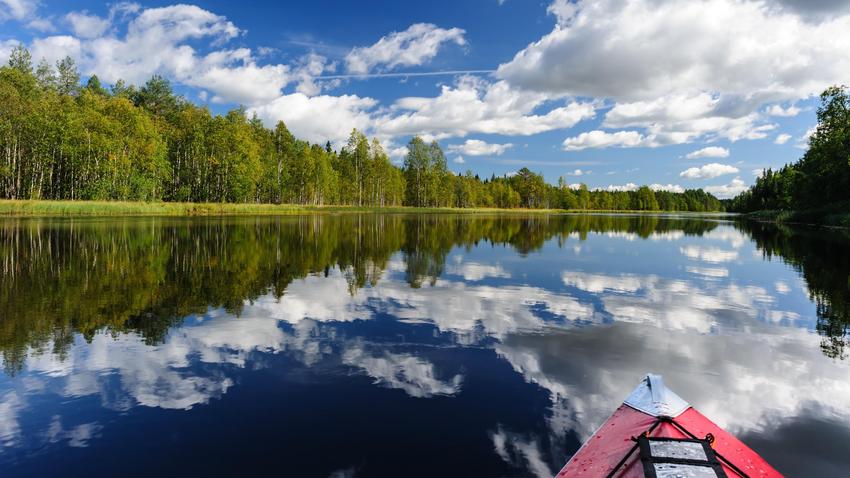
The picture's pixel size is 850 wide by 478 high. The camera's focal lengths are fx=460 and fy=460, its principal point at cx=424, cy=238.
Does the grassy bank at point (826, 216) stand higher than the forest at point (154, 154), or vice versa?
the forest at point (154, 154)

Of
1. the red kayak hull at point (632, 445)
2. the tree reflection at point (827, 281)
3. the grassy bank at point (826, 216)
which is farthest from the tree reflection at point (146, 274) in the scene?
the grassy bank at point (826, 216)

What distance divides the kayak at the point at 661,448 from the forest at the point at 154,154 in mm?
77954

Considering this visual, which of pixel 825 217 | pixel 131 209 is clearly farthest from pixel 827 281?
pixel 131 209

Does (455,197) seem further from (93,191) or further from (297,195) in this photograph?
(93,191)

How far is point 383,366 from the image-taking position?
901 centimetres

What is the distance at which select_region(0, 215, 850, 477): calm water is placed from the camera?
588cm

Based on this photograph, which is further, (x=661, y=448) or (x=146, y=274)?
(x=146, y=274)

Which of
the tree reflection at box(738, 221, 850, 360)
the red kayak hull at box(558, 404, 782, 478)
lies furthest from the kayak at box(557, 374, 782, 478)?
the tree reflection at box(738, 221, 850, 360)

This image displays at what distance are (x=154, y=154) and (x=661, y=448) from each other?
275 ft

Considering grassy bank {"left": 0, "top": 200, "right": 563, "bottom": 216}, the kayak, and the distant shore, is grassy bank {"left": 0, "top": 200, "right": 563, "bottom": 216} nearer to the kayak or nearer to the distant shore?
the distant shore

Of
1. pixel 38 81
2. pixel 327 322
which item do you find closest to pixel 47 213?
pixel 38 81

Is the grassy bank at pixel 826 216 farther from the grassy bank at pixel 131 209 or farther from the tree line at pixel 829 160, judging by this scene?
the grassy bank at pixel 131 209

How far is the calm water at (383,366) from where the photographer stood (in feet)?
19.3

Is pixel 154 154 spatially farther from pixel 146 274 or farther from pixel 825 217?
pixel 825 217
